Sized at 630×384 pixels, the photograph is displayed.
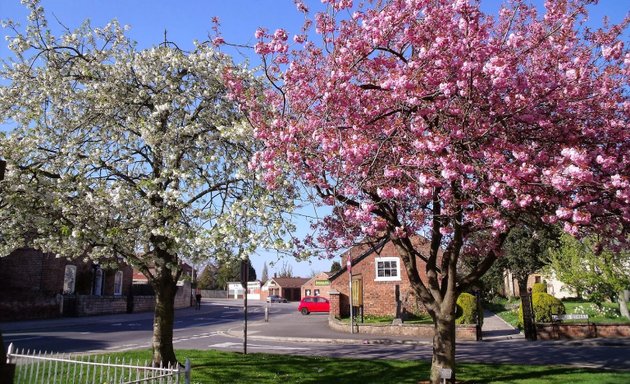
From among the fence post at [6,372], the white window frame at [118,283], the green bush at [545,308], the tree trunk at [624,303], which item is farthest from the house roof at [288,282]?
the fence post at [6,372]

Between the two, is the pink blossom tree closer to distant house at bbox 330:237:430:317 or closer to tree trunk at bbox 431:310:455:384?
tree trunk at bbox 431:310:455:384

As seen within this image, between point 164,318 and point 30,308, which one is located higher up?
point 164,318

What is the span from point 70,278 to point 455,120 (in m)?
35.1

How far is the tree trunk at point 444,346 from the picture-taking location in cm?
1016

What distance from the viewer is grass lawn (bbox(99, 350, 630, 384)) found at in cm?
1095

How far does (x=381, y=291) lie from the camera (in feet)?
99.0

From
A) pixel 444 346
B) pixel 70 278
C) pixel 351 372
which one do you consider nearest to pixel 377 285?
pixel 351 372

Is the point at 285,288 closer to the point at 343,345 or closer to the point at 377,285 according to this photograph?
the point at 377,285

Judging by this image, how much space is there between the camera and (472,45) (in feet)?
27.5

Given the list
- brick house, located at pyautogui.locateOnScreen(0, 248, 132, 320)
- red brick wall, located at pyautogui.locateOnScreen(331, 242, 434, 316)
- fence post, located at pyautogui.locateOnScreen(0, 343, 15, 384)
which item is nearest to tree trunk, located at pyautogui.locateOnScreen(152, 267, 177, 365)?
fence post, located at pyautogui.locateOnScreen(0, 343, 15, 384)

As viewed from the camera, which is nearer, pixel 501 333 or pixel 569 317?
pixel 501 333

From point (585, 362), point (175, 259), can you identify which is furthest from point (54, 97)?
point (585, 362)

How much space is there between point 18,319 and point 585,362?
30.1 meters

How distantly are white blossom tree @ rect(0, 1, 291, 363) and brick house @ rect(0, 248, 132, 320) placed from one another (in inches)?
780
